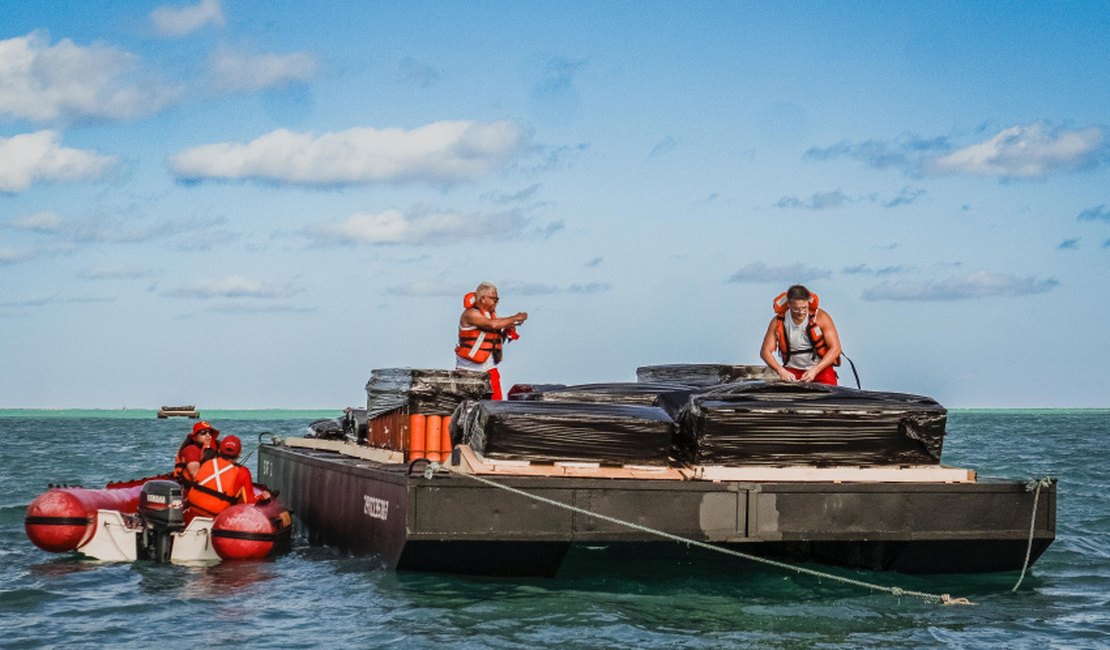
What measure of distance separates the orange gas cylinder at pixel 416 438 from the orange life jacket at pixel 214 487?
233 centimetres

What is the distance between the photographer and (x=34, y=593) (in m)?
12.1

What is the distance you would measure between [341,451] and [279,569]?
8.10 ft

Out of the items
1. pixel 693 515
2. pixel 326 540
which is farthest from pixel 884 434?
pixel 326 540

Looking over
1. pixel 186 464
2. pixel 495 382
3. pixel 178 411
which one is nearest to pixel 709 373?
pixel 495 382

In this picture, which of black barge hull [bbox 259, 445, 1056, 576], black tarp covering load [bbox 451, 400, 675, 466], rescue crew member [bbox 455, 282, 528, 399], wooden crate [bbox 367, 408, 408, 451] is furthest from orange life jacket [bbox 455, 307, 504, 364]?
black tarp covering load [bbox 451, 400, 675, 466]

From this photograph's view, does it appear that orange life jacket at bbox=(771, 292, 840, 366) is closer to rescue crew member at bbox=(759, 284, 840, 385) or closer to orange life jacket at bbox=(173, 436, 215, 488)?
rescue crew member at bbox=(759, 284, 840, 385)

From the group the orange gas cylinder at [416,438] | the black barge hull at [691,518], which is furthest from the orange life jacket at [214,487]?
the black barge hull at [691,518]

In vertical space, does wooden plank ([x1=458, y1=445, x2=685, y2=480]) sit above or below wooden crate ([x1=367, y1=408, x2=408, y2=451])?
below

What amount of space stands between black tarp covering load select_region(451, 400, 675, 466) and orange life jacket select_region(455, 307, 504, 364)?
380 centimetres

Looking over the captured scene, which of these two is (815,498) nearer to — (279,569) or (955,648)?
(955,648)

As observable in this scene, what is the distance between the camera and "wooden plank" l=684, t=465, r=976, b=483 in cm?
1104

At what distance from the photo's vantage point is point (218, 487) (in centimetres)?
1388

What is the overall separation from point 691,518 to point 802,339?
12.3 feet

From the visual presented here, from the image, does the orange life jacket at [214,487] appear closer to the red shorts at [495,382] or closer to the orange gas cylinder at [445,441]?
the orange gas cylinder at [445,441]
